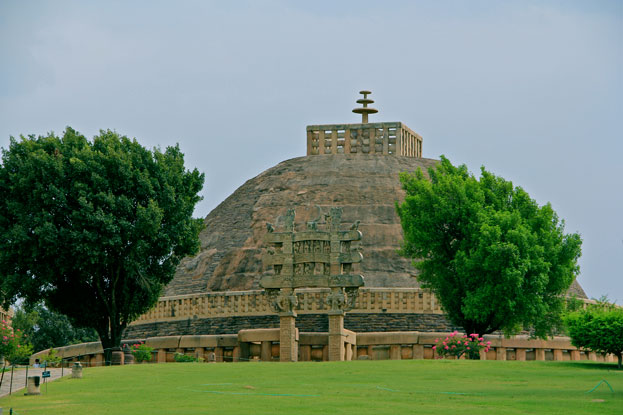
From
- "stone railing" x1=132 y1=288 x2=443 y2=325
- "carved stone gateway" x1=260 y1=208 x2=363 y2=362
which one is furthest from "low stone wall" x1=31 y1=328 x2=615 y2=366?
"stone railing" x1=132 y1=288 x2=443 y2=325

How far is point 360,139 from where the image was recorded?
186ft

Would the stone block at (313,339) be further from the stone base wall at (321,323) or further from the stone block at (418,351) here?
the stone base wall at (321,323)

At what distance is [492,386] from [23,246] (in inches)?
738

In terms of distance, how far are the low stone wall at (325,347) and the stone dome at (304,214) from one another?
235 inches

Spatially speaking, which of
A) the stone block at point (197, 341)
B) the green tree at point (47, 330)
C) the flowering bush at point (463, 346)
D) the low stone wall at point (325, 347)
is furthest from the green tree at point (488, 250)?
the green tree at point (47, 330)

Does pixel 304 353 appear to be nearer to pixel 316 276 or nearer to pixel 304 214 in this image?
pixel 316 276

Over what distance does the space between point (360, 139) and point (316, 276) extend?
22335 millimetres

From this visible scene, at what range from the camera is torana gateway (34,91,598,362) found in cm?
3584

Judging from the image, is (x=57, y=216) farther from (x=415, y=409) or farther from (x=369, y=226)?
(x=415, y=409)

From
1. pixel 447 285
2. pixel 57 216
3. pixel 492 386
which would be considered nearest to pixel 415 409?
pixel 492 386

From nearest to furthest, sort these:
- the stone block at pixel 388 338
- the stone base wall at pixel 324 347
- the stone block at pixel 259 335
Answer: the stone block at pixel 259 335 < the stone base wall at pixel 324 347 < the stone block at pixel 388 338

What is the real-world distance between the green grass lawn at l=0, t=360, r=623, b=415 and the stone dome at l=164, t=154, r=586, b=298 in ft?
54.4

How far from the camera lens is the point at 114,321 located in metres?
38.0

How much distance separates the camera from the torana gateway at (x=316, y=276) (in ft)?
118
